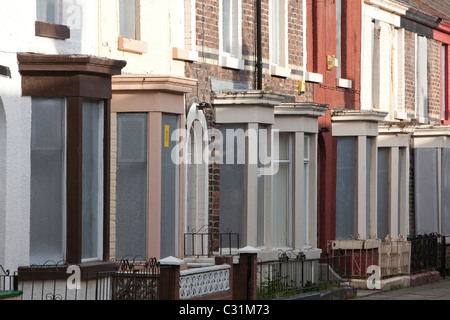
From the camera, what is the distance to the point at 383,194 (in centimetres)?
2664

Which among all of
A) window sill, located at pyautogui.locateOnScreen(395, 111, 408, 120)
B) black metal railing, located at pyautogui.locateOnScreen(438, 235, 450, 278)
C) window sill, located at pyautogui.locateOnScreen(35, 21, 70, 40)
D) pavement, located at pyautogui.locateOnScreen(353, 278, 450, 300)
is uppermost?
window sill, located at pyautogui.locateOnScreen(35, 21, 70, 40)

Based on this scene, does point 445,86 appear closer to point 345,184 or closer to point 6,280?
point 345,184

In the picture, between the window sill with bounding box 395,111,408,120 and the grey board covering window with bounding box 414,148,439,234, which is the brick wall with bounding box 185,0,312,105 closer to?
the window sill with bounding box 395,111,408,120

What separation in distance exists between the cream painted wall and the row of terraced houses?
35 mm

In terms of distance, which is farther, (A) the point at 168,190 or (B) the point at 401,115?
(B) the point at 401,115

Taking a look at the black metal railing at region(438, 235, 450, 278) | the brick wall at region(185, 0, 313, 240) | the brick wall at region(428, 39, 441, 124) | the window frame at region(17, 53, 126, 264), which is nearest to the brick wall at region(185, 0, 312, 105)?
the brick wall at region(185, 0, 313, 240)

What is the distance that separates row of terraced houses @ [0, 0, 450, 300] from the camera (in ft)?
48.5

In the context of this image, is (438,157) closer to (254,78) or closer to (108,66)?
(254,78)

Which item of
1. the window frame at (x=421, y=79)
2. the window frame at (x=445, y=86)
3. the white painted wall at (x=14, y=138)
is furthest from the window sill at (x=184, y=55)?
the window frame at (x=445, y=86)

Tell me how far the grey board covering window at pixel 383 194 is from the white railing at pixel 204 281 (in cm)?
994

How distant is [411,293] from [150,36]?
827cm

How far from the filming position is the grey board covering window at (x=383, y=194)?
2638 centimetres

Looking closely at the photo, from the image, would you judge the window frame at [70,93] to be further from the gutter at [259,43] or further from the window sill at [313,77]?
the window sill at [313,77]

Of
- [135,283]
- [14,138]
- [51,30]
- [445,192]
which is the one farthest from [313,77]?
[14,138]
